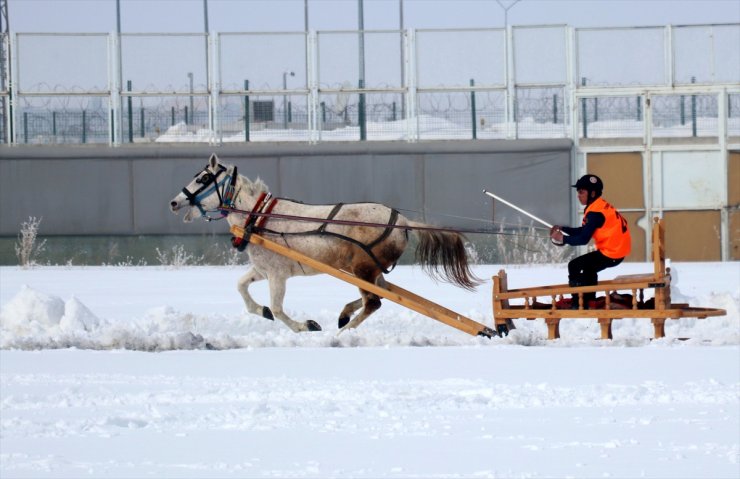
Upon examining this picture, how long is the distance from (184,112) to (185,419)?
18.2m

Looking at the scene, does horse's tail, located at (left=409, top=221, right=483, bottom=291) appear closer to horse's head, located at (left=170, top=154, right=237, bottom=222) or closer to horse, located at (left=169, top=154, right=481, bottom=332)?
horse, located at (left=169, top=154, right=481, bottom=332)

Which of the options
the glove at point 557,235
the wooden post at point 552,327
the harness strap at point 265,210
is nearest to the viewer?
the glove at point 557,235

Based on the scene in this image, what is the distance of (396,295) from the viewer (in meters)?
12.3

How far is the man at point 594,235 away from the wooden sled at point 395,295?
3.20 ft

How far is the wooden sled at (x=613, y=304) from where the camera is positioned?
37.7ft

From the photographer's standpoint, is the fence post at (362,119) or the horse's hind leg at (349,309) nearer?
the horse's hind leg at (349,309)

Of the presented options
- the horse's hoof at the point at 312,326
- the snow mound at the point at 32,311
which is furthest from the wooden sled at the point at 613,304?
the snow mound at the point at 32,311

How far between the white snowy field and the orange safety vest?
85cm

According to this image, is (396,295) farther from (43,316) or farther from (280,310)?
(43,316)

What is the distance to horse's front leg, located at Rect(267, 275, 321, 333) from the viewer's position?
12.7 metres

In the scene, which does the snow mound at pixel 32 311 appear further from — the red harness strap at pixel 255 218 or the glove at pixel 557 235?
the glove at pixel 557 235

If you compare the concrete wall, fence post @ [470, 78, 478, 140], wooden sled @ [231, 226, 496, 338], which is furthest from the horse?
fence post @ [470, 78, 478, 140]

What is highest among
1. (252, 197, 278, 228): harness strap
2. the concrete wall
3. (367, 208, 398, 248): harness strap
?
the concrete wall

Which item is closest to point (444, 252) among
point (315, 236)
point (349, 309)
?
point (349, 309)
